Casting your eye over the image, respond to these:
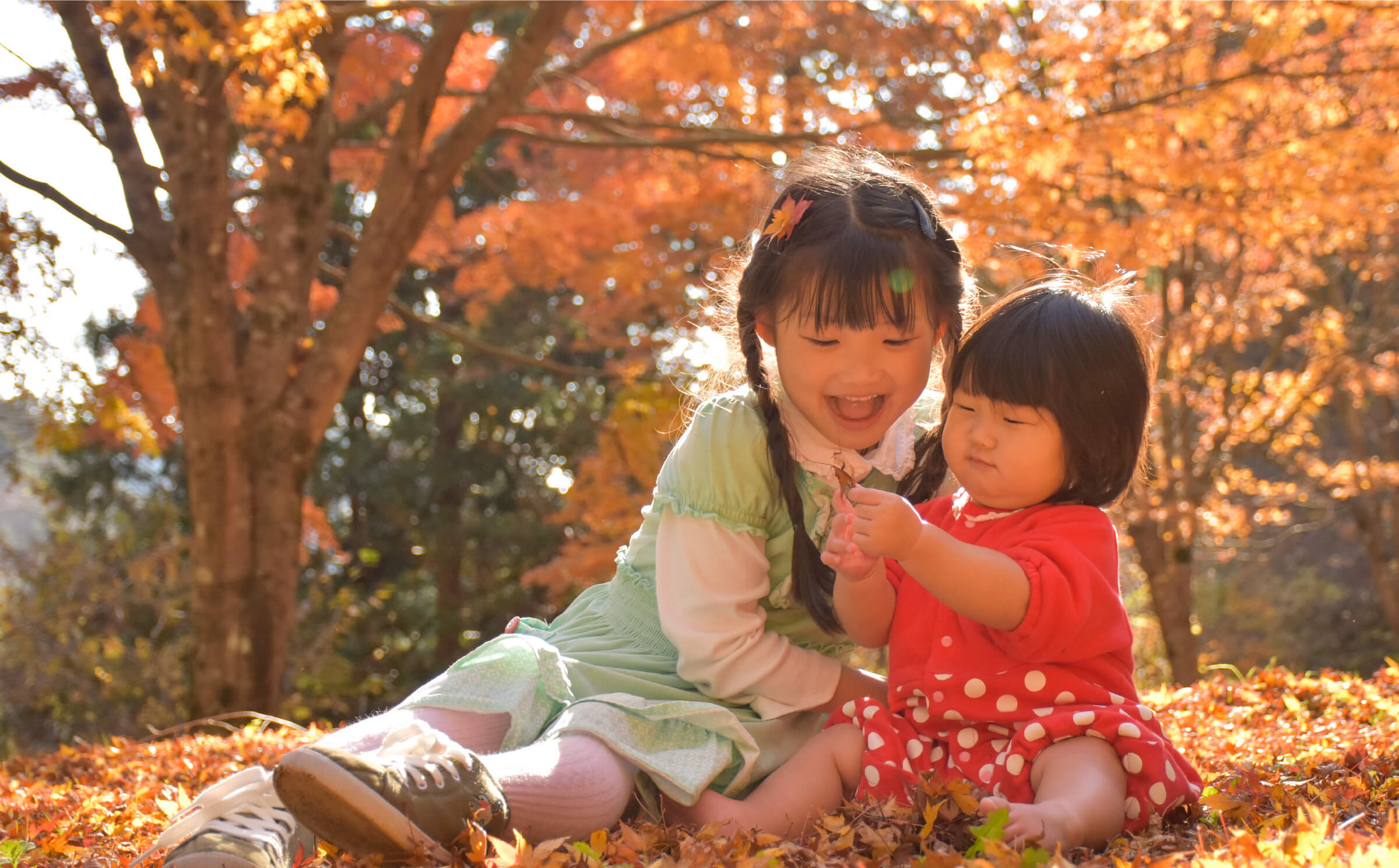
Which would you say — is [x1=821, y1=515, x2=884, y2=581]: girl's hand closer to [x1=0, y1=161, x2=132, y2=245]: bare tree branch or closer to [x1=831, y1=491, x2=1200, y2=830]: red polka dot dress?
[x1=831, y1=491, x2=1200, y2=830]: red polka dot dress

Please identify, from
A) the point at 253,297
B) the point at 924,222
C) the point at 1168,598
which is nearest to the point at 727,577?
the point at 924,222

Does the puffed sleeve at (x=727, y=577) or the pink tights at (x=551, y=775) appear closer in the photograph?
the pink tights at (x=551, y=775)

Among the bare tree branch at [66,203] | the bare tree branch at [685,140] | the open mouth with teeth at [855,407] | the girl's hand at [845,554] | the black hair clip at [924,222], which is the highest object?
the bare tree branch at [685,140]

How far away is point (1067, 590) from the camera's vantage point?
1632 millimetres

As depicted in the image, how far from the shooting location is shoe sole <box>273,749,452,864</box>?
1446 millimetres

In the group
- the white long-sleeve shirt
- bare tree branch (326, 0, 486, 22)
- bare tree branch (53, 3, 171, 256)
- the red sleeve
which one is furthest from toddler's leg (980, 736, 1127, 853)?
bare tree branch (53, 3, 171, 256)

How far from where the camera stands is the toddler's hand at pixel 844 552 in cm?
164

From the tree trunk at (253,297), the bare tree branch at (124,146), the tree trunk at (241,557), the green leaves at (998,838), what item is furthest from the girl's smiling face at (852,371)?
the bare tree branch at (124,146)

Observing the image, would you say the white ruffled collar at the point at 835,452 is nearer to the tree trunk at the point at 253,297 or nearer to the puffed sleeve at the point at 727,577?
the puffed sleeve at the point at 727,577

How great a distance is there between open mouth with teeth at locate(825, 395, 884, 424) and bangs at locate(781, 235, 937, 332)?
0.16m

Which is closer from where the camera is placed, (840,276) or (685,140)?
(840,276)

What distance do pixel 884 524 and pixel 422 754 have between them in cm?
78

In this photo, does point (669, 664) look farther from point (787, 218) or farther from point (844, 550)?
point (787, 218)

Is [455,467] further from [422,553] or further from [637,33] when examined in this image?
[637,33]
